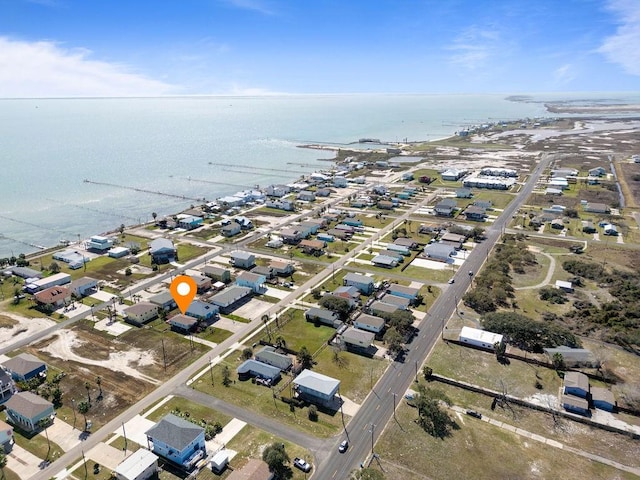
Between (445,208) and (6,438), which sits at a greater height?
(445,208)

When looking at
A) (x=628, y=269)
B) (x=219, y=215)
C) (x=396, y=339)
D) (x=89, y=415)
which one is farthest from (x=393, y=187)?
(x=89, y=415)

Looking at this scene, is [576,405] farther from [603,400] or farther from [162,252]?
[162,252]

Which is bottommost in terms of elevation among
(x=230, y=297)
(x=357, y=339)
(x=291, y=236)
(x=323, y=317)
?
(x=357, y=339)

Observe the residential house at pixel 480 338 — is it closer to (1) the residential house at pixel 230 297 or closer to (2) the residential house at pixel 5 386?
(1) the residential house at pixel 230 297

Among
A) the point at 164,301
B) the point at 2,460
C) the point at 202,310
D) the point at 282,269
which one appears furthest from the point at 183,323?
the point at 2,460

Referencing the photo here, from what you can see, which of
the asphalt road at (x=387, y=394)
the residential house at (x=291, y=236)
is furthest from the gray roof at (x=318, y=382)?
the residential house at (x=291, y=236)

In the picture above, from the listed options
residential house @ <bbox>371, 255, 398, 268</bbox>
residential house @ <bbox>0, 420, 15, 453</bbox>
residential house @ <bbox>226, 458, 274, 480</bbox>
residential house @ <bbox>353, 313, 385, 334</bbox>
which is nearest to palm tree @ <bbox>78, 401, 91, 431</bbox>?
residential house @ <bbox>0, 420, 15, 453</bbox>
